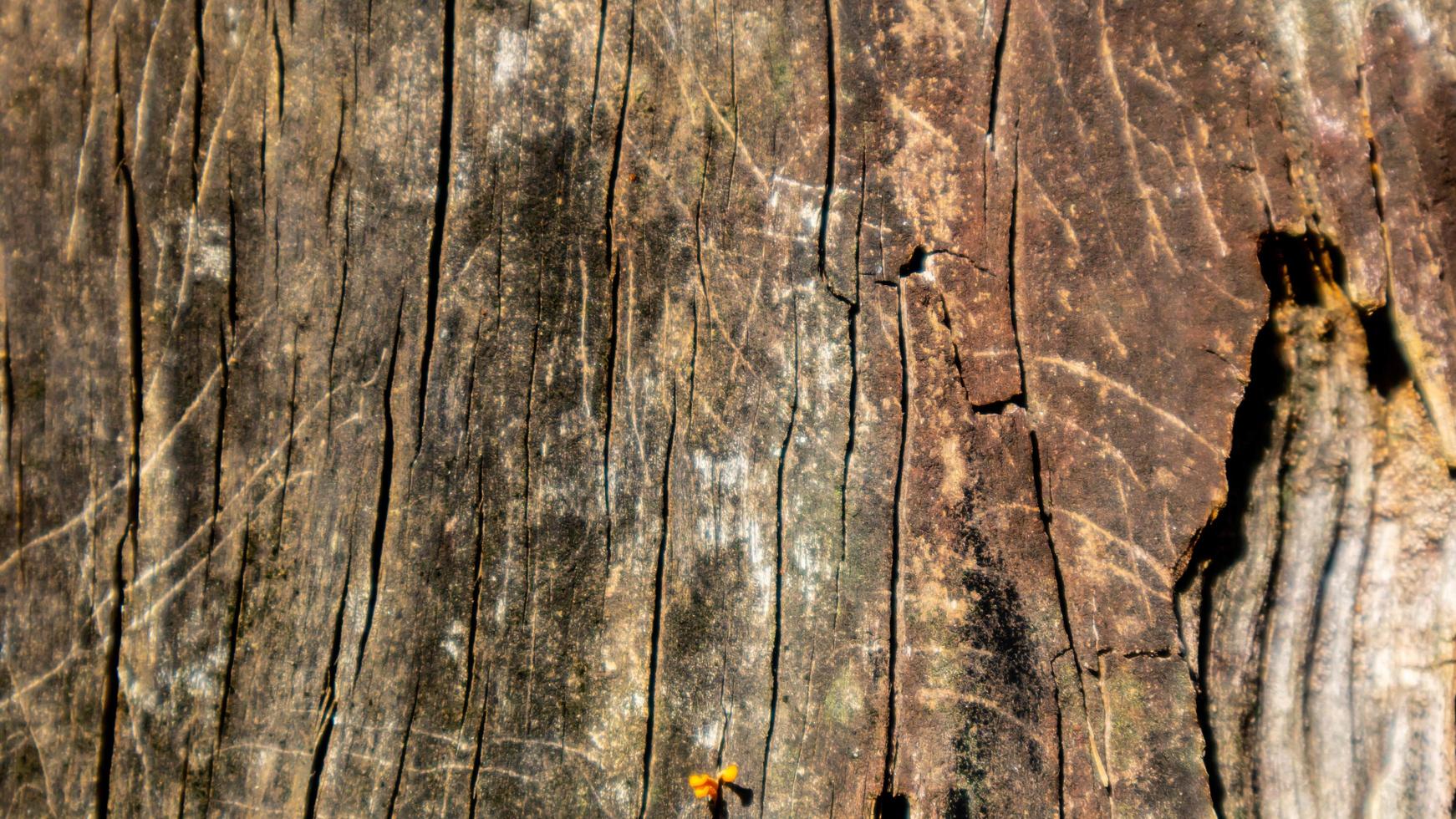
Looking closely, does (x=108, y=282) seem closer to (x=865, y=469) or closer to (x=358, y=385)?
(x=358, y=385)

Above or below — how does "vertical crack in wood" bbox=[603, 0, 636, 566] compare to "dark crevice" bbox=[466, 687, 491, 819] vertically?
above

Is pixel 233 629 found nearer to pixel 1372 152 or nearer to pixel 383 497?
pixel 383 497

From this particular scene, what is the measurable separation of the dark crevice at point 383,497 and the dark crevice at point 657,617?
0.54 meters

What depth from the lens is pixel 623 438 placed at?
1614mm

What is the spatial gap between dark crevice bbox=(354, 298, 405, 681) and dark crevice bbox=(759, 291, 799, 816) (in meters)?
0.76

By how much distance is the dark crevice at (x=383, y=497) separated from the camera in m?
1.60

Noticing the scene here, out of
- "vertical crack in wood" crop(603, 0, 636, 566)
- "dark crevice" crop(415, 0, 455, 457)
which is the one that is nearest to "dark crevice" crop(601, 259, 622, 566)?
"vertical crack in wood" crop(603, 0, 636, 566)

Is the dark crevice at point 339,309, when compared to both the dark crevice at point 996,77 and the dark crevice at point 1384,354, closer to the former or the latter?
the dark crevice at point 996,77

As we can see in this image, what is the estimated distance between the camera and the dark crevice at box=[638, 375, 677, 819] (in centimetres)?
159

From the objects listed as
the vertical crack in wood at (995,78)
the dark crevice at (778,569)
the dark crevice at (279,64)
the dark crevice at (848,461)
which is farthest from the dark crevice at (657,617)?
the dark crevice at (279,64)

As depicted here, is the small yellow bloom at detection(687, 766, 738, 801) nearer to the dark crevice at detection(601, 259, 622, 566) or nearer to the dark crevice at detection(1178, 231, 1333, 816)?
the dark crevice at detection(601, 259, 622, 566)

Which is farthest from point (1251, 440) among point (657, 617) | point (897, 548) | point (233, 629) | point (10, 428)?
point (10, 428)

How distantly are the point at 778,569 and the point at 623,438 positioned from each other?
397 millimetres

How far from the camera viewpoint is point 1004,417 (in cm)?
158
